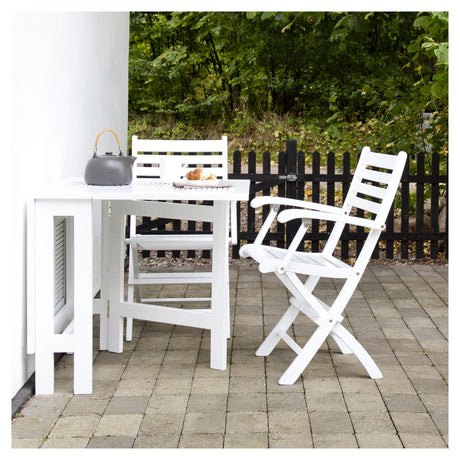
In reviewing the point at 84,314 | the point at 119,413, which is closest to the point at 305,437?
the point at 119,413

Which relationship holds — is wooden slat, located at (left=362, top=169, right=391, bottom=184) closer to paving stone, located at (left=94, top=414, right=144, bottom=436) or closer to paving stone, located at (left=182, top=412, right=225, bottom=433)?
paving stone, located at (left=182, top=412, right=225, bottom=433)

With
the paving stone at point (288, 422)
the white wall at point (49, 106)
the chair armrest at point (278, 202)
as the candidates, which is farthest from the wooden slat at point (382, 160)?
the white wall at point (49, 106)

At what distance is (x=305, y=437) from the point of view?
292 centimetres

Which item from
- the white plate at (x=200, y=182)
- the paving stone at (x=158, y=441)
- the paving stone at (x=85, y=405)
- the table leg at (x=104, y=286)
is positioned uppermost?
the white plate at (x=200, y=182)

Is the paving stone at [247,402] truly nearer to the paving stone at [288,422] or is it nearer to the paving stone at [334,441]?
the paving stone at [288,422]

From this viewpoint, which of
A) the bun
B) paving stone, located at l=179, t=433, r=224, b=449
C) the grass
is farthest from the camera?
the grass

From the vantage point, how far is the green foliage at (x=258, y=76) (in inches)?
555

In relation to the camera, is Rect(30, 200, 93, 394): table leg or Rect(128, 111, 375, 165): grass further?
Rect(128, 111, 375, 165): grass

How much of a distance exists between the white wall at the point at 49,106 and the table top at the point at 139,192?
13cm

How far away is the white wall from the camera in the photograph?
3.25 metres

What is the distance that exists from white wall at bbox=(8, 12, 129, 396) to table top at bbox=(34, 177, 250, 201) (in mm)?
131

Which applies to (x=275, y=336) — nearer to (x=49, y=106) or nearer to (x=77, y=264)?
(x=77, y=264)

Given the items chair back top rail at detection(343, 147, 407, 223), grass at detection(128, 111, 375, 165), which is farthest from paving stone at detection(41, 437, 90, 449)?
grass at detection(128, 111, 375, 165)
